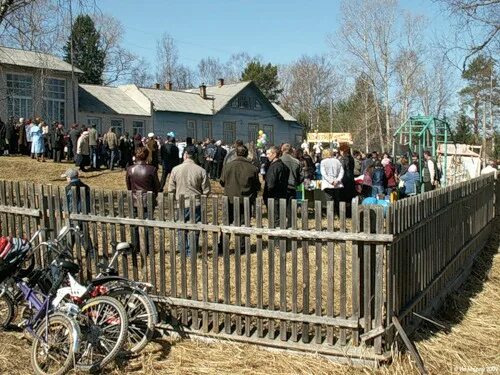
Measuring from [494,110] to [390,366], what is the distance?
66844 mm

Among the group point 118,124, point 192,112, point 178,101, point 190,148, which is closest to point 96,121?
point 118,124

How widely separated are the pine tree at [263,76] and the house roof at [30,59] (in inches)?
1390

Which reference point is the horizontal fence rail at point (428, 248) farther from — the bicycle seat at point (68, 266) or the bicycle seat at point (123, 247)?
the bicycle seat at point (68, 266)

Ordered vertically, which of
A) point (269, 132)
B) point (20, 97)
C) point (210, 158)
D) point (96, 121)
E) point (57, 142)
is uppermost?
point (20, 97)

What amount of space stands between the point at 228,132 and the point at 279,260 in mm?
48908

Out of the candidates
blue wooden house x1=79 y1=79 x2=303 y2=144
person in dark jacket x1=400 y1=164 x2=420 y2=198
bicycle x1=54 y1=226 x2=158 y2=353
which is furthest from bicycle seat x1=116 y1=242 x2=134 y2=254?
blue wooden house x1=79 y1=79 x2=303 y2=144

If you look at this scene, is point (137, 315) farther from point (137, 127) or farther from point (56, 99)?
point (137, 127)

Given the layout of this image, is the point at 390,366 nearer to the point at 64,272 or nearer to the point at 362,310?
the point at 362,310

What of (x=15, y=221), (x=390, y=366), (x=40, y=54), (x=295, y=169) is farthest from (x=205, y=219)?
(x=40, y=54)

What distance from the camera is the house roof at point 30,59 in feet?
47.3

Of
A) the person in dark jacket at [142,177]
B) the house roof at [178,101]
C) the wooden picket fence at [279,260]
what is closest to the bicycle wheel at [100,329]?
the wooden picket fence at [279,260]

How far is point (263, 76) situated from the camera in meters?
70.1

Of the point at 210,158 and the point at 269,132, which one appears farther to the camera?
the point at 269,132

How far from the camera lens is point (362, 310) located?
17.0 ft
